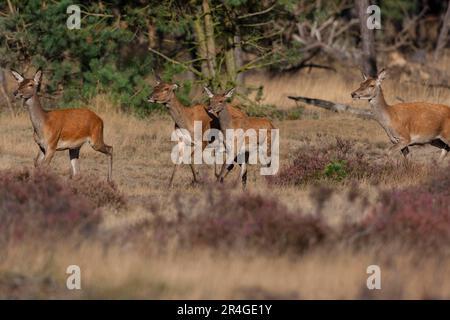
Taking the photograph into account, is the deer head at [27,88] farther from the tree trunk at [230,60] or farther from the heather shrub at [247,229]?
the tree trunk at [230,60]

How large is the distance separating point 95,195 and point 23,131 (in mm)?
8072

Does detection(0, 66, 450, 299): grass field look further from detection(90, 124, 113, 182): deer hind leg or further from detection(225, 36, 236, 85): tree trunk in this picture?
detection(225, 36, 236, 85): tree trunk

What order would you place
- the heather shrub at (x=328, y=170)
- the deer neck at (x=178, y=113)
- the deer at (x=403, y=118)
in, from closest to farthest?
the heather shrub at (x=328, y=170) < the deer neck at (x=178, y=113) < the deer at (x=403, y=118)

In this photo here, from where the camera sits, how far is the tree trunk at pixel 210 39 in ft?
77.8

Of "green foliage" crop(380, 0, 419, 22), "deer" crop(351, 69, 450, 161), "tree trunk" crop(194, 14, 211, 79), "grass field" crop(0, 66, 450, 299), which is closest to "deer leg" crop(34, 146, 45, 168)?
"grass field" crop(0, 66, 450, 299)

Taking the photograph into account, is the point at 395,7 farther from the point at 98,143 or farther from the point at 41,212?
the point at 41,212

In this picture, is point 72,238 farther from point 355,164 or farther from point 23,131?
point 23,131

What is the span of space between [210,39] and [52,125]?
8419mm

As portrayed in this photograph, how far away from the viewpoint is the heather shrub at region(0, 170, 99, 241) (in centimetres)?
1091

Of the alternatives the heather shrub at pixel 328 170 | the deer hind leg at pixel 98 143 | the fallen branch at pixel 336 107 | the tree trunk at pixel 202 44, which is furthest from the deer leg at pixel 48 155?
the fallen branch at pixel 336 107

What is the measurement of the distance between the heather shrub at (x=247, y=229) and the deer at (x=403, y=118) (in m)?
6.58

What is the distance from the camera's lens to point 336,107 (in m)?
24.5

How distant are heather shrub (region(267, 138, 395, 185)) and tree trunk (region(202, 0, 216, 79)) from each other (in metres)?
6.72

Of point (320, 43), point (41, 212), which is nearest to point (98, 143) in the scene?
point (41, 212)
